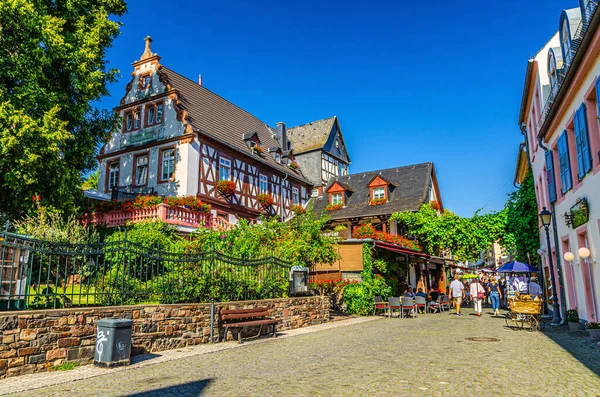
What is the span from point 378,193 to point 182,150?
533 inches

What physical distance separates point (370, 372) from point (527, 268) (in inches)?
659

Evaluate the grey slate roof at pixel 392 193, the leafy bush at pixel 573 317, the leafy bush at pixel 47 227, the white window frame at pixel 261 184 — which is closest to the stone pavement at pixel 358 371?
the leafy bush at pixel 573 317

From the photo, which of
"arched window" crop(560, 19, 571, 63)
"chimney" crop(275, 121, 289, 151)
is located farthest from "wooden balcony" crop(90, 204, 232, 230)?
"chimney" crop(275, 121, 289, 151)

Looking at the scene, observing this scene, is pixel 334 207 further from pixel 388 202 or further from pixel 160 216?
pixel 160 216

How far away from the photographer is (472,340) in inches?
421

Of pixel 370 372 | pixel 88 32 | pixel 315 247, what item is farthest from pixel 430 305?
pixel 88 32

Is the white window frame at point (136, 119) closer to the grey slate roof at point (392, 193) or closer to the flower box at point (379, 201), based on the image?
the grey slate roof at point (392, 193)

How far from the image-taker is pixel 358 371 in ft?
22.9

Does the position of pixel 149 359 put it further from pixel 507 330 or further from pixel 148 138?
pixel 148 138

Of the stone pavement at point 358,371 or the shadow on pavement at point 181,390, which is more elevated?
the stone pavement at point 358,371

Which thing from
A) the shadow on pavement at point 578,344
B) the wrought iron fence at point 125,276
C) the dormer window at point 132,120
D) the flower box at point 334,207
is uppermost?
the dormer window at point 132,120

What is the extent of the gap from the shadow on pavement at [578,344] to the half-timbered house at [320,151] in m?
24.9

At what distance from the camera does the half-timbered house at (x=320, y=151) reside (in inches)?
Result: 1519

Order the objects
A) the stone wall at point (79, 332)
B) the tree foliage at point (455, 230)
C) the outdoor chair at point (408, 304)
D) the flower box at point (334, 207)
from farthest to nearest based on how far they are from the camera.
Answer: the flower box at point (334, 207) → the tree foliage at point (455, 230) → the outdoor chair at point (408, 304) → the stone wall at point (79, 332)
